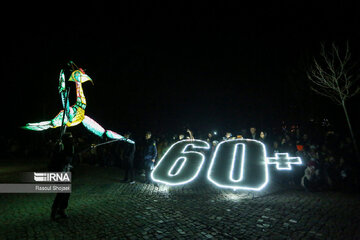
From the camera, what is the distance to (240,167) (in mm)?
8086

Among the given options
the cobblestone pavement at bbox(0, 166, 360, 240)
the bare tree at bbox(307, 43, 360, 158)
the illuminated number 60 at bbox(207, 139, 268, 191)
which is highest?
the bare tree at bbox(307, 43, 360, 158)

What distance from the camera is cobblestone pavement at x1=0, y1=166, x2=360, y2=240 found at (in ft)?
13.9

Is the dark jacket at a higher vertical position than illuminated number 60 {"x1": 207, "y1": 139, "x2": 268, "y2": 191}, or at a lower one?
higher

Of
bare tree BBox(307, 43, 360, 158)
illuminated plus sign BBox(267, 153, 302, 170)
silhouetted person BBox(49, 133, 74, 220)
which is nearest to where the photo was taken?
silhouetted person BBox(49, 133, 74, 220)

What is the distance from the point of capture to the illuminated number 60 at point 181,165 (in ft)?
27.6

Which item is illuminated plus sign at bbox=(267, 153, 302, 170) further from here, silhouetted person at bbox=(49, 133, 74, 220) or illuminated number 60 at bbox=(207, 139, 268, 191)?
silhouetted person at bbox=(49, 133, 74, 220)

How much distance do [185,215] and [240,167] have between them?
3637mm

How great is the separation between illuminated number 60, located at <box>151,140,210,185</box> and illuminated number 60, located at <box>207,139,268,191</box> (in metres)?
0.66

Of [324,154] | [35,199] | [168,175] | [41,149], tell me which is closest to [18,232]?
[35,199]

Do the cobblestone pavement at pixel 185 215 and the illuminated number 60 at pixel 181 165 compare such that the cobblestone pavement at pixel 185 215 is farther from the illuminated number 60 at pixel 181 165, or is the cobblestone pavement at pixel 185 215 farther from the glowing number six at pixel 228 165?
the illuminated number 60 at pixel 181 165

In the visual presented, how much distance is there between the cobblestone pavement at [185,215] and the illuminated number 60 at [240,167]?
39cm

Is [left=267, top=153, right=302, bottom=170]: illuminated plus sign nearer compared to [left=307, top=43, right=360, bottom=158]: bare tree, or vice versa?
[left=267, top=153, right=302, bottom=170]: illuminated plus sign

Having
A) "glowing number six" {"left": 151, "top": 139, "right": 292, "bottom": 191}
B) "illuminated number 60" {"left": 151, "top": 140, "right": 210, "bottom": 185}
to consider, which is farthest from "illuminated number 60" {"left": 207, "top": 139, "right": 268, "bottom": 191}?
"illuminated number 60" {"left": 151, "top": 140, "right": 210, "bottom": 185}

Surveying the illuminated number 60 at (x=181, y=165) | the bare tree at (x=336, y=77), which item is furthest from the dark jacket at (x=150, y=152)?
the bare tree at (x=336, y=77)
